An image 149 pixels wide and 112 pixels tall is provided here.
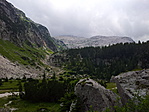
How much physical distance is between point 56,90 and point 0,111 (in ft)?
47.0

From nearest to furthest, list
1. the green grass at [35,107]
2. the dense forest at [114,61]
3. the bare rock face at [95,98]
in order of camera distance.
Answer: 1. the bare rock face at [95,98]
2. the green grass at [35,107]
3. the dense forest at [114,61]

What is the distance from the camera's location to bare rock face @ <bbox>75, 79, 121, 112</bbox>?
51.3ft

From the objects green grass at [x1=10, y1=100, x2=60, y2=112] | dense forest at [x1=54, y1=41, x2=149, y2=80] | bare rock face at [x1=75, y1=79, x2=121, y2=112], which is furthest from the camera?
dense forest at [x1=54, y1=41, x2=149, y2=80]

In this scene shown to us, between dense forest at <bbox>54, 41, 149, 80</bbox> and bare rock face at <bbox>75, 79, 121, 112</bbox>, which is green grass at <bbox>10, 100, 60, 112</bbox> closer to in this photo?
bare rock face at <bbox>75, 79, 121, 112</bbox>

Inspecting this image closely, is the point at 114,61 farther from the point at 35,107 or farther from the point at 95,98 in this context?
the point at 95,98

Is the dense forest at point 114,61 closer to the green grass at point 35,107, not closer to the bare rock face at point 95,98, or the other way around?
the green grass at point 35,107

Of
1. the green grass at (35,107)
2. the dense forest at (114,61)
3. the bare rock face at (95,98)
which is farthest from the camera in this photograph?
the dense forest at (114,61)

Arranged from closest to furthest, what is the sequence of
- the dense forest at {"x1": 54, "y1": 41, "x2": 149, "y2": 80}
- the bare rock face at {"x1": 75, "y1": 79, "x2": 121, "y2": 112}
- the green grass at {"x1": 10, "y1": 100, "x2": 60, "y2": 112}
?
1. the bare rock face at {"x1": 75, "y1": 79, "x2": 121, "y2": 112}
2. the green grass at {"x1": 10, "y1": 100, "x2": 60, "y2": 112}
3. the dense forest at {"x1": 54, "y1": 41, "x2": 149, "y2": 80}

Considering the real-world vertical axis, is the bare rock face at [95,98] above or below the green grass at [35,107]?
above

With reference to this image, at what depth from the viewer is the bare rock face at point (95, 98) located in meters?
15.6

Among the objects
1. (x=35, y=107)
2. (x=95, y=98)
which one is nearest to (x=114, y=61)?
(x=35, y=107)

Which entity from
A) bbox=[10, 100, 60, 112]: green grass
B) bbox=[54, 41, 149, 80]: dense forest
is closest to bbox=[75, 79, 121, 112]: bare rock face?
bbox=[10, 100, 60, 112]: green grass

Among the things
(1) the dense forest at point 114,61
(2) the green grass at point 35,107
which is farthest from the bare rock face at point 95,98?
(1) the dense forest at point 114,61

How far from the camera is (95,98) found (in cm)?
1648
